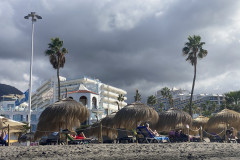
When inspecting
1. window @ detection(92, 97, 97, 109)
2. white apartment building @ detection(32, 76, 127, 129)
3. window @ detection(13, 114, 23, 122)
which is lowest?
window @ detection(13, 114, 23, 122)

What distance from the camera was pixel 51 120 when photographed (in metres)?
15.4

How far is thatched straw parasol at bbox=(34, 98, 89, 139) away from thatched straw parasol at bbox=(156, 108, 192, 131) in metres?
5.78

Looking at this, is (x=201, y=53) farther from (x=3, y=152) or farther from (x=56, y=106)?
(x=3, y=152)

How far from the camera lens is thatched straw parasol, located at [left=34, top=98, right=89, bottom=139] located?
15281 millimetres

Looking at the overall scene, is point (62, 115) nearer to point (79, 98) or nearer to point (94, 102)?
point (79, 98)

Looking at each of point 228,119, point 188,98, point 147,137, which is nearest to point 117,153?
point 147,137

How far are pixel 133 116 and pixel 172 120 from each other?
3.76 meters

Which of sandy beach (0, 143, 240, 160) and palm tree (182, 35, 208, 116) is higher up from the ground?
palm tree (182, 35, 208, 116)

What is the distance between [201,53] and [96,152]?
2769 centimetres

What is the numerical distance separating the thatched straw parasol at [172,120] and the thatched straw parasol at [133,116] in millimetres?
2137

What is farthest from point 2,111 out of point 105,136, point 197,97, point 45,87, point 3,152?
point 197,97

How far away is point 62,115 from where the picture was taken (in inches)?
600

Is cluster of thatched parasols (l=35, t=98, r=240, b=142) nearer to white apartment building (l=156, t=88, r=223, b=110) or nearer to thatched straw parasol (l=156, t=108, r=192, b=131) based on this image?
thatched straw parasol (l=156, t=108, r=192, b=131)

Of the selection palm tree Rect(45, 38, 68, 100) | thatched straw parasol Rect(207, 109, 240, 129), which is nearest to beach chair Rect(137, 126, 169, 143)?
thatched straw parasol Rect(207, 109, 240, 129)
